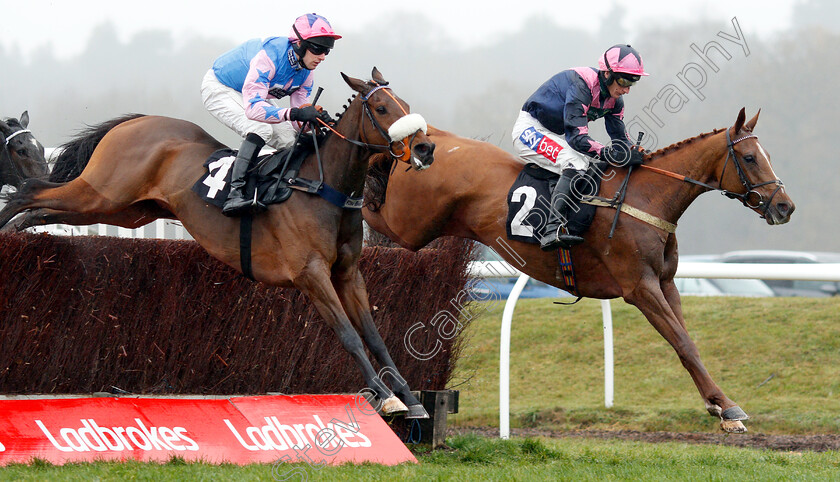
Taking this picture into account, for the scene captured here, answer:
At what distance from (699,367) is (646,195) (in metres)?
1.15

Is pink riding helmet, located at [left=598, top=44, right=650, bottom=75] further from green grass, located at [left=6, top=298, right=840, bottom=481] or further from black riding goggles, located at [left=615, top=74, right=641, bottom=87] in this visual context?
green grass, located at [left=6, top=298, right=840, bottom=481]

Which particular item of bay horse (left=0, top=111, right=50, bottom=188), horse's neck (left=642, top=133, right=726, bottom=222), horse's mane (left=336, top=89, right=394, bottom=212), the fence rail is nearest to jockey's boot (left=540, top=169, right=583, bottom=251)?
horse's neck (left=642, top=133, right=726, bottom=222)

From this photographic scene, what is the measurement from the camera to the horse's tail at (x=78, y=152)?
568 centimetres

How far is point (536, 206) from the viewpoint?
5801 millimetres

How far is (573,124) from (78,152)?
10.1 ft

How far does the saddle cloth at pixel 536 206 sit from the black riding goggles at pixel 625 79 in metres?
0.53

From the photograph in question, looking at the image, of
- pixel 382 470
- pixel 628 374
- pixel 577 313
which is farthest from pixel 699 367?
pixel 577 313

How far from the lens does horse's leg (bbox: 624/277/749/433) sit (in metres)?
4.93

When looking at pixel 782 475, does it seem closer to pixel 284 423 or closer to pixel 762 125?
pixel 284 423

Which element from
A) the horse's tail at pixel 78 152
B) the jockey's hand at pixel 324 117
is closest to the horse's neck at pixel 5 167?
the horse's tail at pixel 78 152

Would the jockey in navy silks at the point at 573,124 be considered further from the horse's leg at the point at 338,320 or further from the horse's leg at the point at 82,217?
the horse's leg at the point at 82,217

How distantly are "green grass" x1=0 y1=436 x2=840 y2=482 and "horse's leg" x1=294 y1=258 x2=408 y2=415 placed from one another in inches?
13.5

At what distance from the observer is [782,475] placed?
15.3 ft

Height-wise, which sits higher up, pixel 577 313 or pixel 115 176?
pixel 115 176
